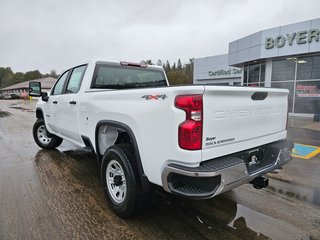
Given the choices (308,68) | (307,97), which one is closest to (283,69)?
(308,68)

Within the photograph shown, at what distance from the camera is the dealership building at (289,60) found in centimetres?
1384

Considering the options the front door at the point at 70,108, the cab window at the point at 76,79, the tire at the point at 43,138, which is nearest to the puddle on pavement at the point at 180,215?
the front door at the point at 70,108

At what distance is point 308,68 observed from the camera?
14.6 metres

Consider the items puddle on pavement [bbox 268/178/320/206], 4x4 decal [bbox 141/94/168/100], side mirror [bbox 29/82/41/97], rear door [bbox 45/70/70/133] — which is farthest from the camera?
side mirror [bbox 29/82/41/97]

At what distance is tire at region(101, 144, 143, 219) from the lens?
262cm

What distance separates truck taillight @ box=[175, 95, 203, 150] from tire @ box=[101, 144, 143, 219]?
0.84m

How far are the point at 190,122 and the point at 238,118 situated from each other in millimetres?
659

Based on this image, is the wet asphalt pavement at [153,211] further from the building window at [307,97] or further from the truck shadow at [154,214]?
the building window at [307,97]

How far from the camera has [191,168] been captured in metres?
2.07

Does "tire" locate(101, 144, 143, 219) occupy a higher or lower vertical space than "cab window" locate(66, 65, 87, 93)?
lower

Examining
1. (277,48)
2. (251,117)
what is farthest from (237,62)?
(251,117)

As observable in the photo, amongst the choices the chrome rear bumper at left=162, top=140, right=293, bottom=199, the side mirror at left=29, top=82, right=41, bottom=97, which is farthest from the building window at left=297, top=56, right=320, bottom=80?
the side mirror at left=29, top=82, right=41, bottom=97

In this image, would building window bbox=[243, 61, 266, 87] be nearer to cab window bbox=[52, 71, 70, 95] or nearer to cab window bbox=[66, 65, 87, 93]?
cab window bbox=[52, 71, 70, 95]

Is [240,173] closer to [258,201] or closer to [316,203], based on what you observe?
[258,201]
